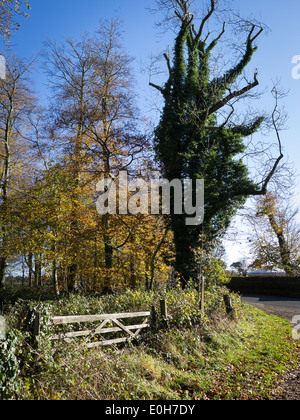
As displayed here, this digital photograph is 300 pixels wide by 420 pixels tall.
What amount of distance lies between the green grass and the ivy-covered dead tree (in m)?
5.50

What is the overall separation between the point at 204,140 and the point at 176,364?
465 inches

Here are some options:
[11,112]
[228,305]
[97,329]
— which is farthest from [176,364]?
[11,112]

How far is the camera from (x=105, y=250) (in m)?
15.1

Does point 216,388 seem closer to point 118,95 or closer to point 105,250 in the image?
point 105,250

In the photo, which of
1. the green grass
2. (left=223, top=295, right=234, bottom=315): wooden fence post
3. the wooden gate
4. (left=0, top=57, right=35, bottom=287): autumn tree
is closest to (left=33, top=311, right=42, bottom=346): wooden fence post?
the wooden gate

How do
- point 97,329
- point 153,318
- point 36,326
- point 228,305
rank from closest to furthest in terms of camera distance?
point 36,326 < point 97,329 < point 153,318 < point 228,305

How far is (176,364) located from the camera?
646 cm

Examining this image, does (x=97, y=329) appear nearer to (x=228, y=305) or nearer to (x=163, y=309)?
(x=163, y=309)

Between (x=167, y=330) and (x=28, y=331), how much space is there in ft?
12.8

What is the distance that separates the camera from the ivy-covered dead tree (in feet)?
48.0

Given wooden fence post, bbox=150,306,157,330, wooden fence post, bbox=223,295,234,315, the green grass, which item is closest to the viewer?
the green grass

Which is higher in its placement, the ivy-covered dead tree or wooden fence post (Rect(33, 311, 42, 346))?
the ivy-covered dead tree

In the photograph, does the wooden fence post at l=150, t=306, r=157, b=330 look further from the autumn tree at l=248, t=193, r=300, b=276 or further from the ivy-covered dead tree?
the autumn tree at l=248, t=193, r=300, b=276
